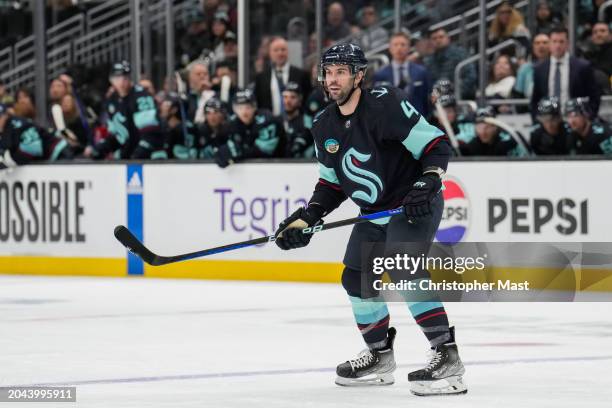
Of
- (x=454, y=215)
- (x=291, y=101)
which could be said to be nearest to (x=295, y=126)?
(x=291, y=101)

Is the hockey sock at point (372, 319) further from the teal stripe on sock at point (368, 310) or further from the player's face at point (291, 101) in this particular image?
the player's face at point (291, 101)

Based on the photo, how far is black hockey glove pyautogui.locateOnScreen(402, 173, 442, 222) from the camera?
576 centimetres

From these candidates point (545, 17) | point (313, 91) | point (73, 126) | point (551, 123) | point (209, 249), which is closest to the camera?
point (209, 249)

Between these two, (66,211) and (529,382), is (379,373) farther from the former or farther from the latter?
(66,211)

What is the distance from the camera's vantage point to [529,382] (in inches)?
238

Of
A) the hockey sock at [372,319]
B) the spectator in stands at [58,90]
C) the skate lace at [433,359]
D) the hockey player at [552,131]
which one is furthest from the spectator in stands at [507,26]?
the skate lace at [433,359]

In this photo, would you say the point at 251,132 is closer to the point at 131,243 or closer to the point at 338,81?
the point at 131,243

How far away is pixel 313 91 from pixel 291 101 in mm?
244

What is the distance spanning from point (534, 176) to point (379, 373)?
15.3ft

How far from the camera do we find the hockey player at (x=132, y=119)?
41.1 ft

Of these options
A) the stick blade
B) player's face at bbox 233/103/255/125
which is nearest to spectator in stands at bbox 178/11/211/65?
player's face at bbox 233/103/255/125

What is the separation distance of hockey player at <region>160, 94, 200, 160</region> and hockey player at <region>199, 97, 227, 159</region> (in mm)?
201

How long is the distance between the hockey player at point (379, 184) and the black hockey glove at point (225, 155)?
221 inches

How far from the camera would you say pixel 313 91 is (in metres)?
11.9
